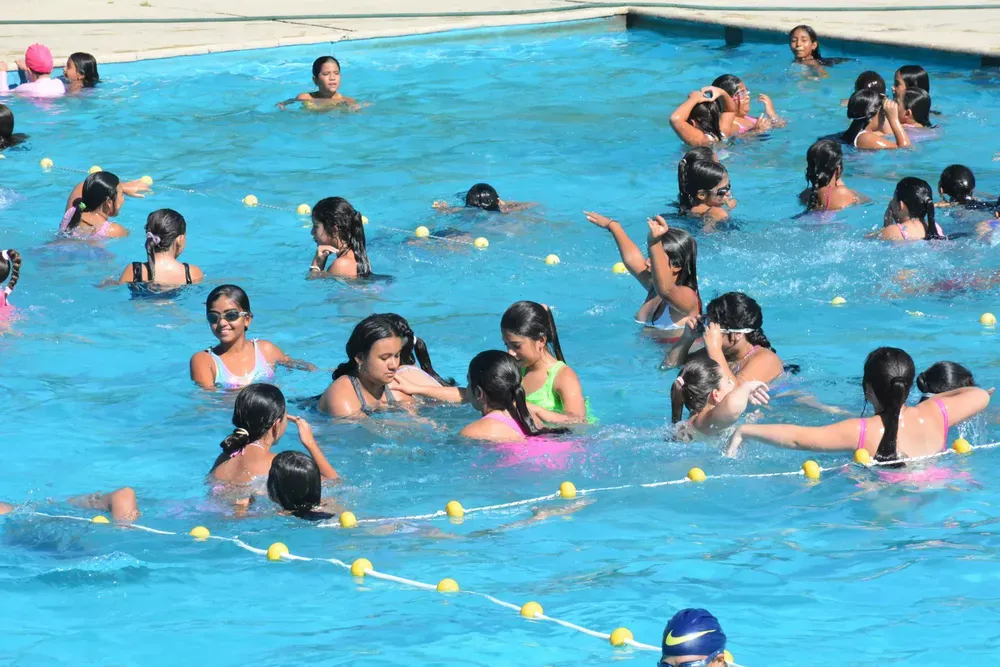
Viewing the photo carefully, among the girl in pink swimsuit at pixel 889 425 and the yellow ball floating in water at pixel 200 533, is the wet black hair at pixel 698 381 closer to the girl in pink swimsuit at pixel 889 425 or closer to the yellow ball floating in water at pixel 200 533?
the girl in pink swimsuit at pixel 889 425

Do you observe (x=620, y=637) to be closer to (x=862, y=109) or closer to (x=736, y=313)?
(x=736, y=313)

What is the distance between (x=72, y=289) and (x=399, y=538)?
17.4ft

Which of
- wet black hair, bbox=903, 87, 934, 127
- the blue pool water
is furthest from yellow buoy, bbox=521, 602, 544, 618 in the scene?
wet black hair, bbox=903, 87, 934, 127

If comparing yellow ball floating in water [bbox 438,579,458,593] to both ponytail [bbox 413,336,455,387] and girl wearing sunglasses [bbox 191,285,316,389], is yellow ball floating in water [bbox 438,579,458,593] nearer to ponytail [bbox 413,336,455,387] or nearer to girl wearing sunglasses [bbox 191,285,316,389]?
ponytail [bbox 413,336,455,387]

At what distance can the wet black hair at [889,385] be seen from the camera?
7.01 metres

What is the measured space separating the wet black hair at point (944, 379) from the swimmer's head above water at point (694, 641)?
3.92m

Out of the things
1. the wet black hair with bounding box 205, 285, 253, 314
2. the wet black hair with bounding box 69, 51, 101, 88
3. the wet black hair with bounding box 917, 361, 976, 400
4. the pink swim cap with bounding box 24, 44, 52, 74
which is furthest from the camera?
the wet black hair with bounding box 69, 51, 101, 88

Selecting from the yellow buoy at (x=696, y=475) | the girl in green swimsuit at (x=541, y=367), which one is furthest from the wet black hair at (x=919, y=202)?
the yellow buoy at (x=696, y=475)

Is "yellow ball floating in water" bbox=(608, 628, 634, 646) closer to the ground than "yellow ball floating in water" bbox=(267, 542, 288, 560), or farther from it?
closer to the ground

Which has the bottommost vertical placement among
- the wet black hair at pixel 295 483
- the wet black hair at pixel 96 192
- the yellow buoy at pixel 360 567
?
the yellow buoy at pixel 360 567

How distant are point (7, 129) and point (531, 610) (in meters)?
10.7

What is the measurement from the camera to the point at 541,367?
26.8 ft

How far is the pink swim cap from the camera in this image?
16828 millimetres

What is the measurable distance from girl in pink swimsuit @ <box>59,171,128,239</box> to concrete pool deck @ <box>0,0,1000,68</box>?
6.98 m
